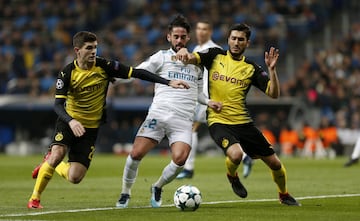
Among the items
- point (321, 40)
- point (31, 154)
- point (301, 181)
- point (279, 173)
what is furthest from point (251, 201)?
point (321, 40)

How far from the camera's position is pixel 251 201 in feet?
39.4

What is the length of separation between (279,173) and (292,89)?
18993mm

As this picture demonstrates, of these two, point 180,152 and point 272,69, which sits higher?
point 272,69

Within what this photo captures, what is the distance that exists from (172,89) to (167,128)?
0.52 meters

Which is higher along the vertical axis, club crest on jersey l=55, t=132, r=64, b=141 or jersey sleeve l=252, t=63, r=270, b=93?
jersey sleeve l=252, t=63, r=270, b=93

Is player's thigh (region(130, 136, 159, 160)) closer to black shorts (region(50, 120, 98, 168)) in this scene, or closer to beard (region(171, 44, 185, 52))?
black shorts (region(50, 120, 98, 168))

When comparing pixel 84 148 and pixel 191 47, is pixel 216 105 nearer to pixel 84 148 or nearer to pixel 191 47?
pixel 84 148

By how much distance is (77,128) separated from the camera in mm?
10250

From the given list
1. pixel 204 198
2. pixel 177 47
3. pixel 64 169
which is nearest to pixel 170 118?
pixel 177 47

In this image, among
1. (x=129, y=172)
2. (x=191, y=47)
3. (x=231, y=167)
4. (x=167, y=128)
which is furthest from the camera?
(x=191, y=47)

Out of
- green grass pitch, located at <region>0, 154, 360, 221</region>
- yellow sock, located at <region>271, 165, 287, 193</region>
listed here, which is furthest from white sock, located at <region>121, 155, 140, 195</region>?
yellow sock, located at <region>271, 165, 287, 193</region>

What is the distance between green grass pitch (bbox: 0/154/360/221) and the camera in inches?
396

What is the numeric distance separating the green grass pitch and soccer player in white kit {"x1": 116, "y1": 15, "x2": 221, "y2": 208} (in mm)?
378

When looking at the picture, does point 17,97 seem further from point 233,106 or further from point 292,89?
point 233,106
